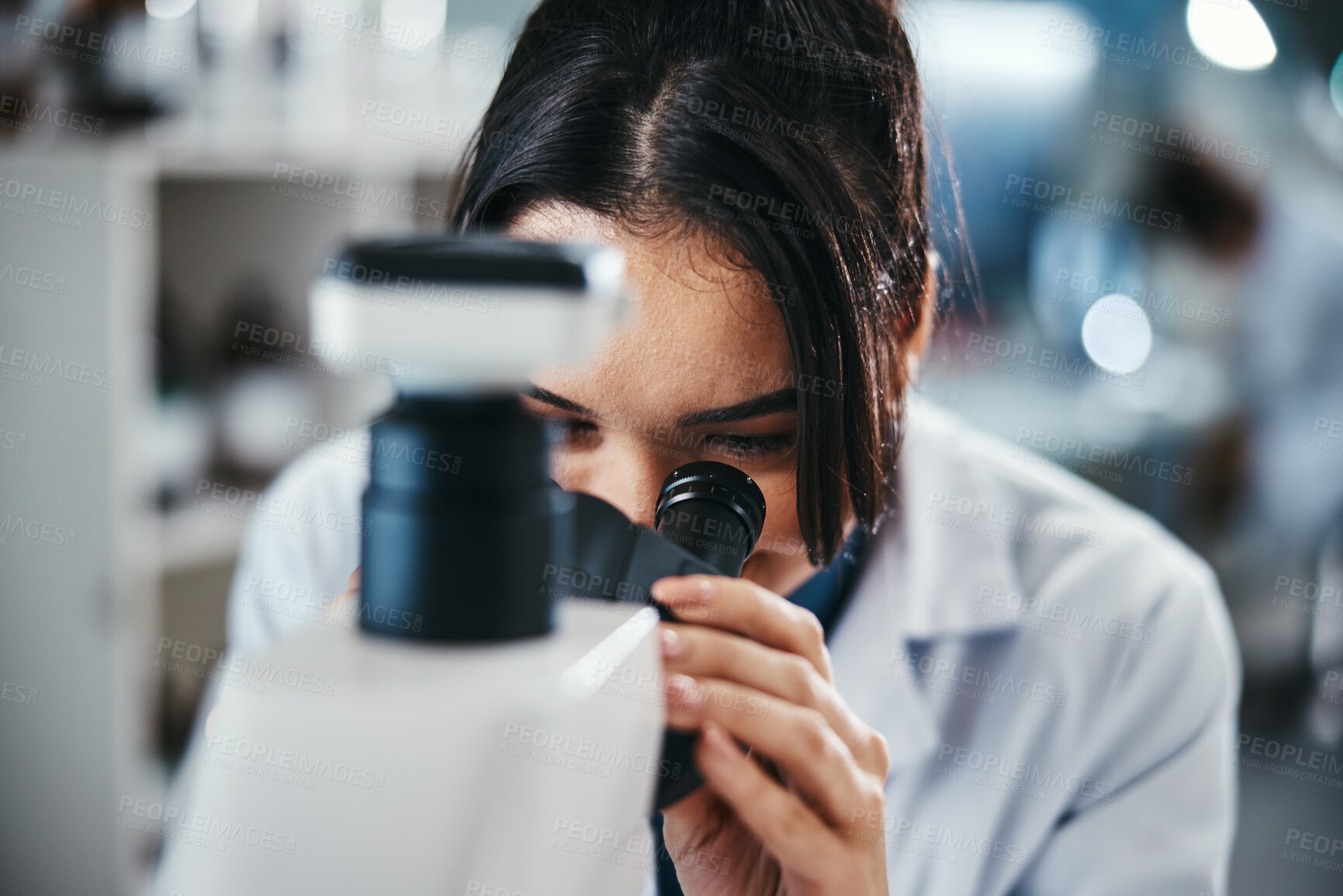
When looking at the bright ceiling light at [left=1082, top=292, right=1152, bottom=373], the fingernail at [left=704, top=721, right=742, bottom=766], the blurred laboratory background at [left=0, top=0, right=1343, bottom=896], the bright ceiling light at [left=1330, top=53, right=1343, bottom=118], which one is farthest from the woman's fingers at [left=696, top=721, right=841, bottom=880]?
the bright ceiling light at [left=1330, top=53, right=1343, bottom=118]

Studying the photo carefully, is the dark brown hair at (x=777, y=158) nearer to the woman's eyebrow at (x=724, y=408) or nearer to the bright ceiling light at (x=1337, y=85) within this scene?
the woman's eyebrow at (x=724, y=408)

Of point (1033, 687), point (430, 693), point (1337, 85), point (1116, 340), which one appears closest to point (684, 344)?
point (430, 693)

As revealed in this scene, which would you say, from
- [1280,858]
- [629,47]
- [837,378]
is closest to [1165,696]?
[837,378]

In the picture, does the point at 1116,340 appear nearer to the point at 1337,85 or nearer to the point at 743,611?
the point at 1337,85

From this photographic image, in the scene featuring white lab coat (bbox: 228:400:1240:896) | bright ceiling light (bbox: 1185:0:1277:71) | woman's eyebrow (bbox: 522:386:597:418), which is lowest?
white lab coat (bbox: 228:400:1240:896)

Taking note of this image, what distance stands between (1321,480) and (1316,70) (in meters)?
0.61

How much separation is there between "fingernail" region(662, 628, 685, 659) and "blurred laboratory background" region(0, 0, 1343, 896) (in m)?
0.56

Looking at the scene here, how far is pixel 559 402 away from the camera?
45 cm

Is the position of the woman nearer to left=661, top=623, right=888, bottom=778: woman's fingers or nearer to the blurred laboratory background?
left=661, top=623, right=888, bottom=778: woman's fingers

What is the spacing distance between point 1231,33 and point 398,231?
1169mm

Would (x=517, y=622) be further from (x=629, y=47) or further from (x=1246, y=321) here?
(x=1246, y=321)

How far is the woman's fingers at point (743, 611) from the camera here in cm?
24

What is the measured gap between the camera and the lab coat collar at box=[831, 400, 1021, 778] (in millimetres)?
645

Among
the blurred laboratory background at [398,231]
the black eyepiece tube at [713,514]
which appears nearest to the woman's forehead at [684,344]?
the black eyepiece tube at [713,514]
